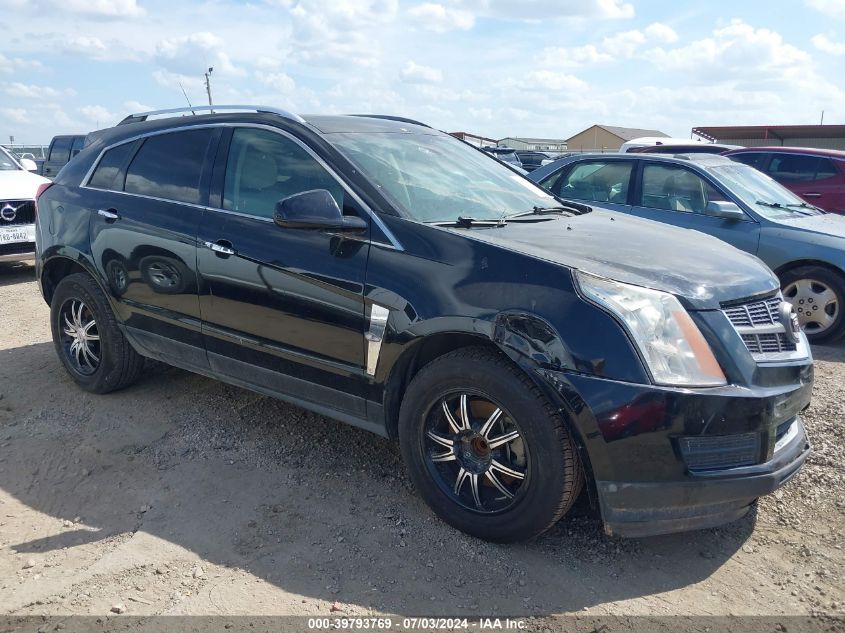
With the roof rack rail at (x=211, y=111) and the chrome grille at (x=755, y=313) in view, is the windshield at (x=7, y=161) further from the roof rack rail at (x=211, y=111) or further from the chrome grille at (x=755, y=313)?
the chrome grille at (x=755, y=313)

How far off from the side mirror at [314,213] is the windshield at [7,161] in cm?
857

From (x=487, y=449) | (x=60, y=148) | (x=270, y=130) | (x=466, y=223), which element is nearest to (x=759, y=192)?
(x=466, y=223)

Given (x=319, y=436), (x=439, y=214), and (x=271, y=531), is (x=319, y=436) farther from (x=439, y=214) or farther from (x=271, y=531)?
(x=439, y=214)

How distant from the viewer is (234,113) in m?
4.05

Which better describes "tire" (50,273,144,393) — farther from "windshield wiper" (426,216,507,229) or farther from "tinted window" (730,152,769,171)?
"tinted window" (730,152,769,171)

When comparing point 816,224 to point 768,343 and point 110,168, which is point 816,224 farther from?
point 110,168

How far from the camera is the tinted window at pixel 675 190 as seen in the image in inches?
275

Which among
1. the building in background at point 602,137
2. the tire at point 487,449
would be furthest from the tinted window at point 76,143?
the building in background at point 602,137

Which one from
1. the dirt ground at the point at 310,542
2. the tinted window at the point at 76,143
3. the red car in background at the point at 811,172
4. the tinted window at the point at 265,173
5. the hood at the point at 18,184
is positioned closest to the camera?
the dirt ground at the point at 310,542

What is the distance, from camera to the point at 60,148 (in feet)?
66.9

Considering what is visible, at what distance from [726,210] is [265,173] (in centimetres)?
462

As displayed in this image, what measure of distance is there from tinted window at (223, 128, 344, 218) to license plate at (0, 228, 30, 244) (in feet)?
20.2

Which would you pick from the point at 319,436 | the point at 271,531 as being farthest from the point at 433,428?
the point at 319,436

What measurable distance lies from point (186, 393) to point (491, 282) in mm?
2812
